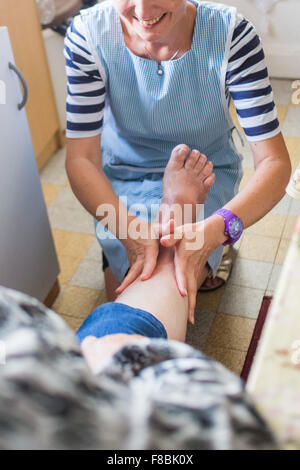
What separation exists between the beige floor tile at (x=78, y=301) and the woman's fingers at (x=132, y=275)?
0.42 meters

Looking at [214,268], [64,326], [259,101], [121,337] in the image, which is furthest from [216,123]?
[64,326]

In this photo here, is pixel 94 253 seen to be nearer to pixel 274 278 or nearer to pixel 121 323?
pixel 274 278

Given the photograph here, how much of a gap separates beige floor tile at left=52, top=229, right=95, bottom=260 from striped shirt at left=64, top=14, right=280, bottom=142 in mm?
547

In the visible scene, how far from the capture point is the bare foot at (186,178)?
46.1 inches

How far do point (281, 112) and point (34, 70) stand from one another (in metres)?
1.06

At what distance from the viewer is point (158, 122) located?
1190 mm

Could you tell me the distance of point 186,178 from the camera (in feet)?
3.89

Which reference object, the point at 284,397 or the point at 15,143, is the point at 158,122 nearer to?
the point at 15,143

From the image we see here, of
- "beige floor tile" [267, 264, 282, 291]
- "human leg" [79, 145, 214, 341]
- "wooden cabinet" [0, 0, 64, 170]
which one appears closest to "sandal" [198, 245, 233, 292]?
"beige floor tile" [267, 264, 282, 291]

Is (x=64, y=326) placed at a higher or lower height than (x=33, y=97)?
higher

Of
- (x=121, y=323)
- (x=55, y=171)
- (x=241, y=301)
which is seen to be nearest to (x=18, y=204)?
(x=121, y=323)

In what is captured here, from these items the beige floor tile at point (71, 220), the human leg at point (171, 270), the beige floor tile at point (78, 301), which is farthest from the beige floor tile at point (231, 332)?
the beige floor tile at point (71, 220)

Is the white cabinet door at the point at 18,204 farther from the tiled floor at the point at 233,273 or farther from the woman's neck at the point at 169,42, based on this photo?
the woman's neck at the point at 169,42
